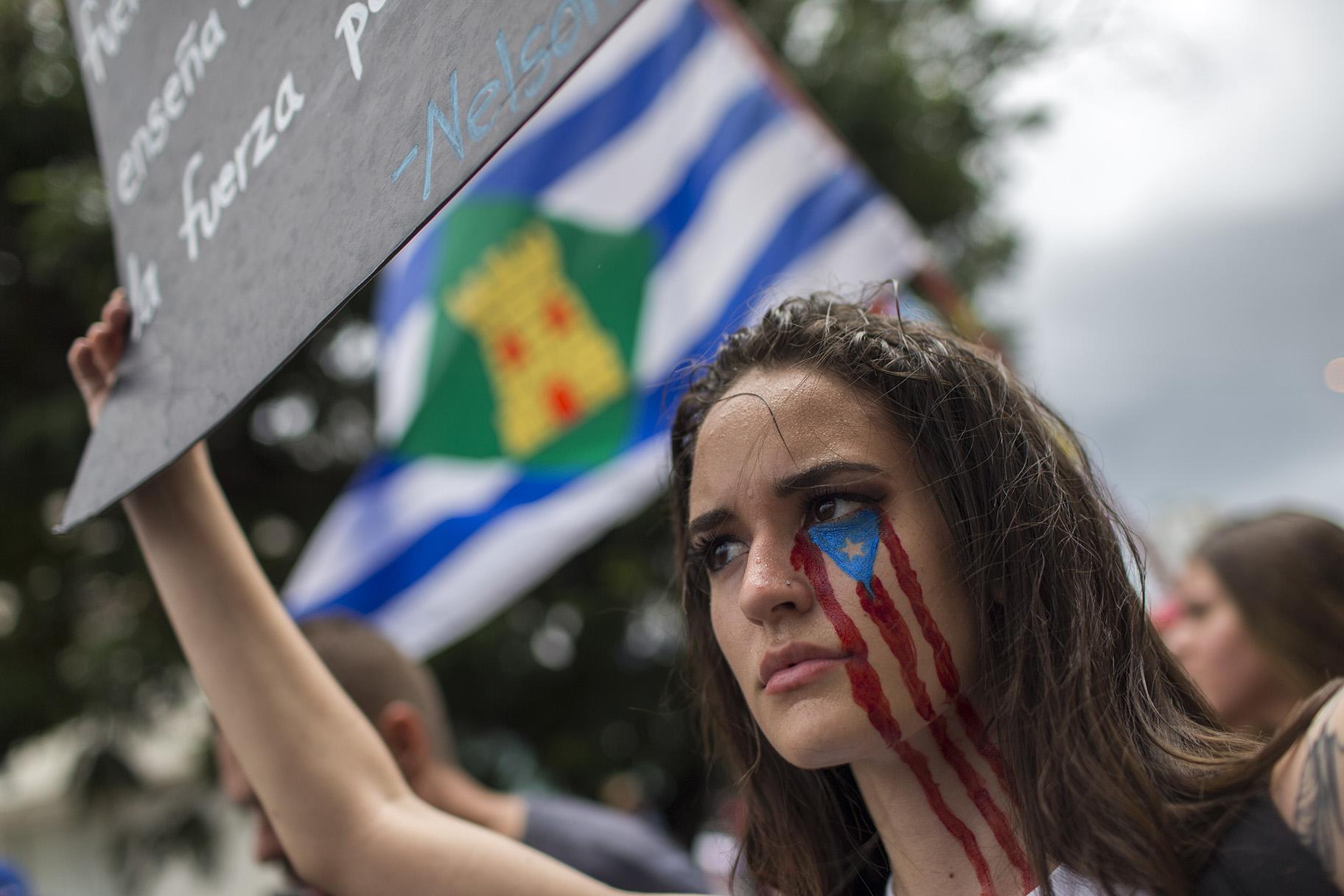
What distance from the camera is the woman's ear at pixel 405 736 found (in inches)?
114

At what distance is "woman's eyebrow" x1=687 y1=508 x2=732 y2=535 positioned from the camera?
1.35 m

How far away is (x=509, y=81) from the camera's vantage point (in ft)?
3.25

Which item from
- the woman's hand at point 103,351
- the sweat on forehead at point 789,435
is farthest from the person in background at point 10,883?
the sweat on forehead at point 789,435

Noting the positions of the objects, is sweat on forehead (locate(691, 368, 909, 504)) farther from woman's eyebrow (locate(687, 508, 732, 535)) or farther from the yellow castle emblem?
the yellow castle emblem

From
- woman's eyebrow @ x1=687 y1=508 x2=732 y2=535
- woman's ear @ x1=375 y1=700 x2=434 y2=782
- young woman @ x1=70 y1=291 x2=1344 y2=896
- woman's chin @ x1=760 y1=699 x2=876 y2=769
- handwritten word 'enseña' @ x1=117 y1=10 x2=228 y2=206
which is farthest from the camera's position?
woman's ear @ x1=375 y1=700 x2=434 y2=782

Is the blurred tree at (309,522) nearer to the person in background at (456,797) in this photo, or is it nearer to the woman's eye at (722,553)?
the person in background at (456,797)

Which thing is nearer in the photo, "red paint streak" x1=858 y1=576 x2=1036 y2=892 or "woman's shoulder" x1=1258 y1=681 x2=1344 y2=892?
"woman's shoulder" x1=1258 y1=681 x2=1344 y2=892

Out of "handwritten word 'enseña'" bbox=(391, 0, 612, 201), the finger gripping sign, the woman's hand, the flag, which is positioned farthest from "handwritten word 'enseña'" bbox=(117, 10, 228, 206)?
the flag

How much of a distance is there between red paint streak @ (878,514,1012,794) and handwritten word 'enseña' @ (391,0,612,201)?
61cm

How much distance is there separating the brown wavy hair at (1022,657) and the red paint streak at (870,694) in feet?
0.32

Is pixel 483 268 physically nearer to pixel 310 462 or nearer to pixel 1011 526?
pixel 310 462

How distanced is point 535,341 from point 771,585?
335 cm

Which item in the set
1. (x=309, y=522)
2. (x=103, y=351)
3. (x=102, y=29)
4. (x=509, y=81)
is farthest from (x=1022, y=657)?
(x=309, y=522)

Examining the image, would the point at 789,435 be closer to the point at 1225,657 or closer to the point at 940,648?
the point at 940,648
